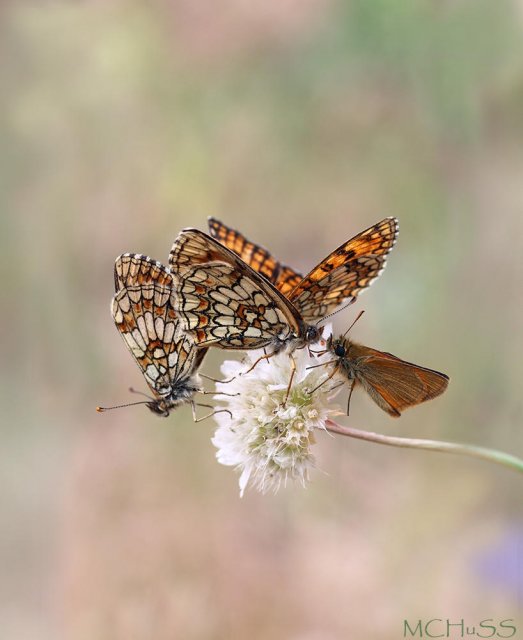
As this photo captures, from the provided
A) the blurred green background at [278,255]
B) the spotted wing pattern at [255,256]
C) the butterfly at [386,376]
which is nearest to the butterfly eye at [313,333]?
the butterfly at [386,376]

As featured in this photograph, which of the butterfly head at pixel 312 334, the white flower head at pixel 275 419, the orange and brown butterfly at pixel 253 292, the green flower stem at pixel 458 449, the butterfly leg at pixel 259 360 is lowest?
the green flower stem at pixel 458 449

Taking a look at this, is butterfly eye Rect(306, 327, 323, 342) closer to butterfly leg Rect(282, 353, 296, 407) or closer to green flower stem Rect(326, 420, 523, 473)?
butterfly leg Rect(282, 353, 296, 407)

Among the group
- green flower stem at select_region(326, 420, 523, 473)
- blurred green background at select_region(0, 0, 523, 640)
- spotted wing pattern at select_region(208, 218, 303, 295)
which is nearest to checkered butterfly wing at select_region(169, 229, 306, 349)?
spotted wing pattern at select_region(208, 218, 303, 295)

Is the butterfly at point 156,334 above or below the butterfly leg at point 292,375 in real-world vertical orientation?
above

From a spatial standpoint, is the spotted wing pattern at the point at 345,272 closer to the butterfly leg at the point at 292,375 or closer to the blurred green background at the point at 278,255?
the butterfly leg at the point at 292,375

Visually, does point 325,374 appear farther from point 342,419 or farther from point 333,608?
point 333,608

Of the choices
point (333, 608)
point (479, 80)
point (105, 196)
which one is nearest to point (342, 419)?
point (333, 608)
